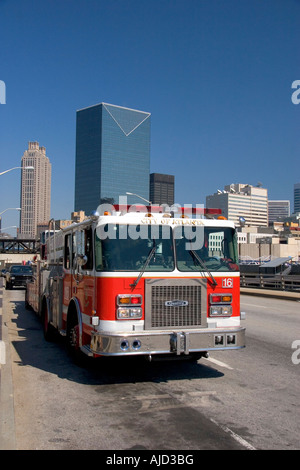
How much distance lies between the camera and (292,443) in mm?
4734

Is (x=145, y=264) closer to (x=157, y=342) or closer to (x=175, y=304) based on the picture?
(x=175, y=304)

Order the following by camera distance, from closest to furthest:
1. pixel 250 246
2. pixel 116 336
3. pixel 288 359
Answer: pixel 116 336, pixel 288 359, pixel 250 246

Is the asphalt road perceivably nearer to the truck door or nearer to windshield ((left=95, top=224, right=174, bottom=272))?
the truck door

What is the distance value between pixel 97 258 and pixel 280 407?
3272mm

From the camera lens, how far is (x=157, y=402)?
607 centimetres

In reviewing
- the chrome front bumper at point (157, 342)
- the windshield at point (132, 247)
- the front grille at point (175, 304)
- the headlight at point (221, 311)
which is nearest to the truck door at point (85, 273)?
the windshield at point (132, 247)

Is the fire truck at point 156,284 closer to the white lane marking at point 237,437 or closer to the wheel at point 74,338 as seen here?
the wheel at point 74,338

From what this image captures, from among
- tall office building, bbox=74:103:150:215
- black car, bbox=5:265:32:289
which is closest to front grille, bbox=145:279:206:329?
black car, bbox=5:265:32:289

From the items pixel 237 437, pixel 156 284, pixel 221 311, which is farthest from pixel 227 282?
pixel 237 437

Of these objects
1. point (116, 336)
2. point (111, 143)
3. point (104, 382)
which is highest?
point (111, 143)

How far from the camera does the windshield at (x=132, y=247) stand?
6.78 m

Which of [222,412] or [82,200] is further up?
[82,200]
